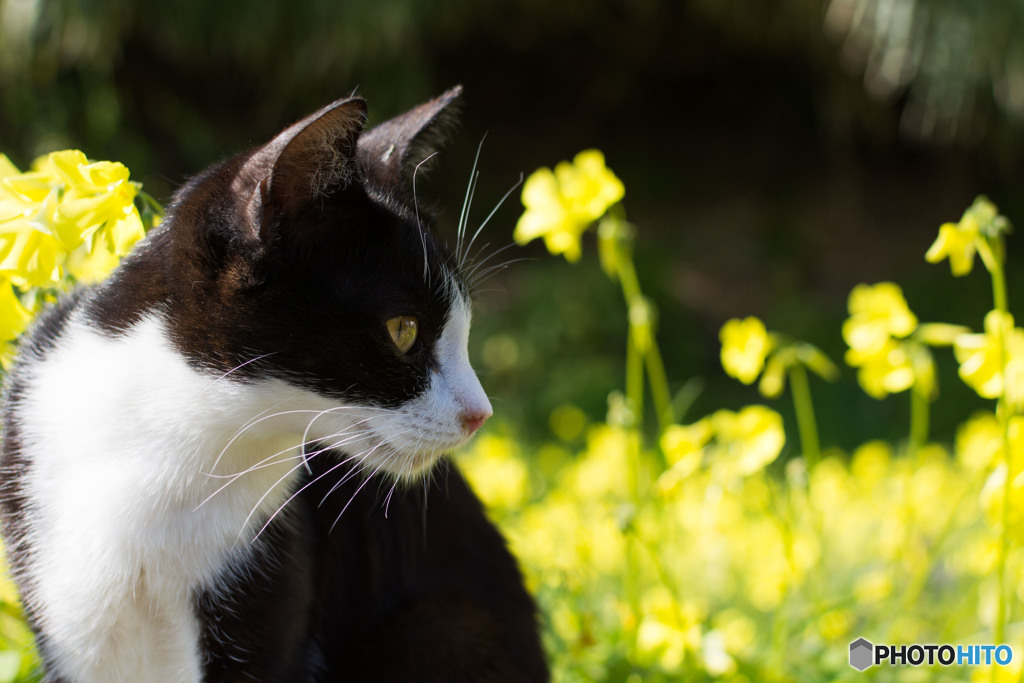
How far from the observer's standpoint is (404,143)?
1.13 m

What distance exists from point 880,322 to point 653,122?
5016mm

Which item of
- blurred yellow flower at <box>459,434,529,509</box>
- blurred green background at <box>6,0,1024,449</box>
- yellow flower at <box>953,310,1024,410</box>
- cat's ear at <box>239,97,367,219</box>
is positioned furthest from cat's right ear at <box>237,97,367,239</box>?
blurred green background at <box>6,0,1024,449</box>

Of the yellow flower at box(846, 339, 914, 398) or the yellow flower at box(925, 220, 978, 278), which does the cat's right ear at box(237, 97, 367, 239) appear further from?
the yellow flower at box(846, 339, 914, 398)

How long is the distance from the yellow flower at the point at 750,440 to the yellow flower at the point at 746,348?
71 millimetres

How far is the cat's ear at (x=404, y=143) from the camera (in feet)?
3.67

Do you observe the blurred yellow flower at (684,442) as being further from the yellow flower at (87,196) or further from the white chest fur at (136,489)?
the yellow flower at (87,196)

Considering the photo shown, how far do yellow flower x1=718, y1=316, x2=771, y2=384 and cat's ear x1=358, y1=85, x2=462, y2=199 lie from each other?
67 cm

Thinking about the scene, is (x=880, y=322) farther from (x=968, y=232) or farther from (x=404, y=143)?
(x=404, y=143)

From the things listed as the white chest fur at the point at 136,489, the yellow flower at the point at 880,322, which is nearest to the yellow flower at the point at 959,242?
the yellow flower at the point at 880,322

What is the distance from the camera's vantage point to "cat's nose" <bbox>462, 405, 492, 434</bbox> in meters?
1.01

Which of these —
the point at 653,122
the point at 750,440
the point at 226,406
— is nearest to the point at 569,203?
the point at 750,440

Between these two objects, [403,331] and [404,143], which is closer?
[403,331]

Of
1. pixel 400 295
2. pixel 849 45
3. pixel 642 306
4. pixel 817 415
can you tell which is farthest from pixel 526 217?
pixel 849 45

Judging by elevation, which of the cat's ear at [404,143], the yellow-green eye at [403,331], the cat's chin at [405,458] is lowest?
the cat's chin at [405,458]
